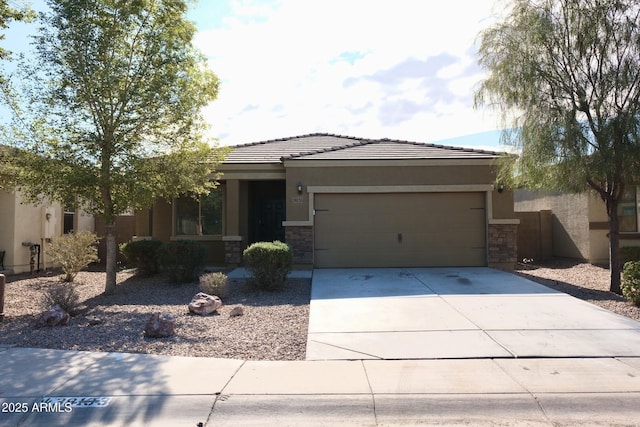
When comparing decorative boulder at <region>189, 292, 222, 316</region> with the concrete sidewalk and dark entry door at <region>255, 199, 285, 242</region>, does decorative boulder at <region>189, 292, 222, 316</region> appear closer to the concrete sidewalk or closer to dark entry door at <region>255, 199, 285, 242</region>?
the concrete sidewalk

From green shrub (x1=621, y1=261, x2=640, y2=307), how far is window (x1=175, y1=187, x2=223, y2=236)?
1106 centimetres

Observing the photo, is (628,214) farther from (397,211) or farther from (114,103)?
(114,103)

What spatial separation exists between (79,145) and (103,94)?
1205mm

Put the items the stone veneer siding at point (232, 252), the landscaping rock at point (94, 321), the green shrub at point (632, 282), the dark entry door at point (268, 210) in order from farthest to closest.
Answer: the dark entry door at point (268, 210) < the stone veneer siding at point (232, 252) < the green shrub at point (632, 282) < the landscaping rock at point (94, 321)

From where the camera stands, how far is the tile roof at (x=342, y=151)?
1372 cm

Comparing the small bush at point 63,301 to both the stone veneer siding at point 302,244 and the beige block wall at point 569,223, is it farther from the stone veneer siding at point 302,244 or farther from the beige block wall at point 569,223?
the beige block wall at point 569,223

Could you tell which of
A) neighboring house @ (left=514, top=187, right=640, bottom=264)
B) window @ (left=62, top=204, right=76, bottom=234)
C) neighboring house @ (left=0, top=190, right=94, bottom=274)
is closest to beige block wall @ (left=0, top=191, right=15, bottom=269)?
neighboring house @ (left=0, top=190, right=94, bottom=274)

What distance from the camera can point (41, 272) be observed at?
1447cm

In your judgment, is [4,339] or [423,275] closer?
[4,339]

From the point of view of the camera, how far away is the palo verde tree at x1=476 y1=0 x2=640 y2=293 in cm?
1007

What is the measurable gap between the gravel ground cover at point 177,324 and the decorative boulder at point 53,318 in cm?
12

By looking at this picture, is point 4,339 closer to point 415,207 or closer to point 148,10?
point 148,10

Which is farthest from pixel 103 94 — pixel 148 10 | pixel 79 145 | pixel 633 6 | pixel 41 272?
pixel 633 6

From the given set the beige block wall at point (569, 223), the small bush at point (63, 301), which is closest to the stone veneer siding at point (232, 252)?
the small bush at point (63, 301)
